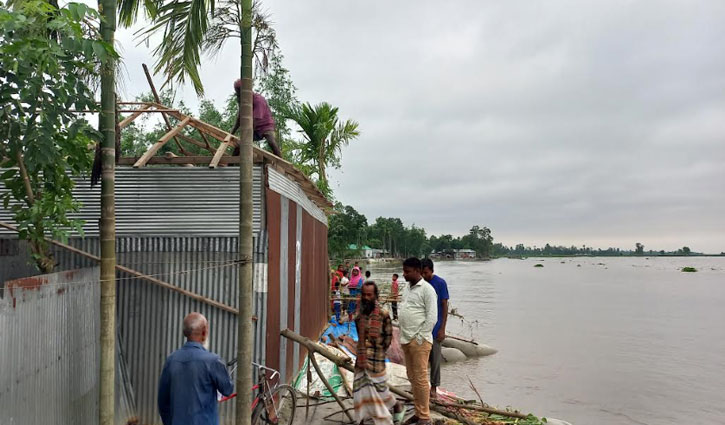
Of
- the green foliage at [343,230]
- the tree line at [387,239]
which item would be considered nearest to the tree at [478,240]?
the tree line at [387,239]

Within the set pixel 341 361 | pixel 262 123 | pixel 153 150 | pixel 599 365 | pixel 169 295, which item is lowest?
pixel 599 365

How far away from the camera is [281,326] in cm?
677

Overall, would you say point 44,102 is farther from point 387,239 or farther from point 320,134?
point 387,239

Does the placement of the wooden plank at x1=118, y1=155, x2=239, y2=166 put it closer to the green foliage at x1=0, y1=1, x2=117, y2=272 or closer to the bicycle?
the green foliage at x1=0, y1=1, x2=117, y2=272

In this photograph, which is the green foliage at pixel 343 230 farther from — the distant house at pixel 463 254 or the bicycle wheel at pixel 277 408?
the distant house at pixel 463 254

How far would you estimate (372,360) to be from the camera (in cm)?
565

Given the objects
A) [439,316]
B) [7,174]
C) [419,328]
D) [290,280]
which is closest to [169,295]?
[290,280]

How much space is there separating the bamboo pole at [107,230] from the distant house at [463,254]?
168m

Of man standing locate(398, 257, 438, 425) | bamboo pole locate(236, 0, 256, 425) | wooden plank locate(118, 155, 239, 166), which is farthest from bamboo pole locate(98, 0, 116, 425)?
man standing locate(398, 257, 438, 425)

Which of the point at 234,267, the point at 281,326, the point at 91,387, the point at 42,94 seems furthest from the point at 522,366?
the point at 42,94

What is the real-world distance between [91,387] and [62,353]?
29.7 inches

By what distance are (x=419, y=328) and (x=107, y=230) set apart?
3.49m

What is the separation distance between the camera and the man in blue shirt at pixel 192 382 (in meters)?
3.46

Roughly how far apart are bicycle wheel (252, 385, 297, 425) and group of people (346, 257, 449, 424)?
810 mm
